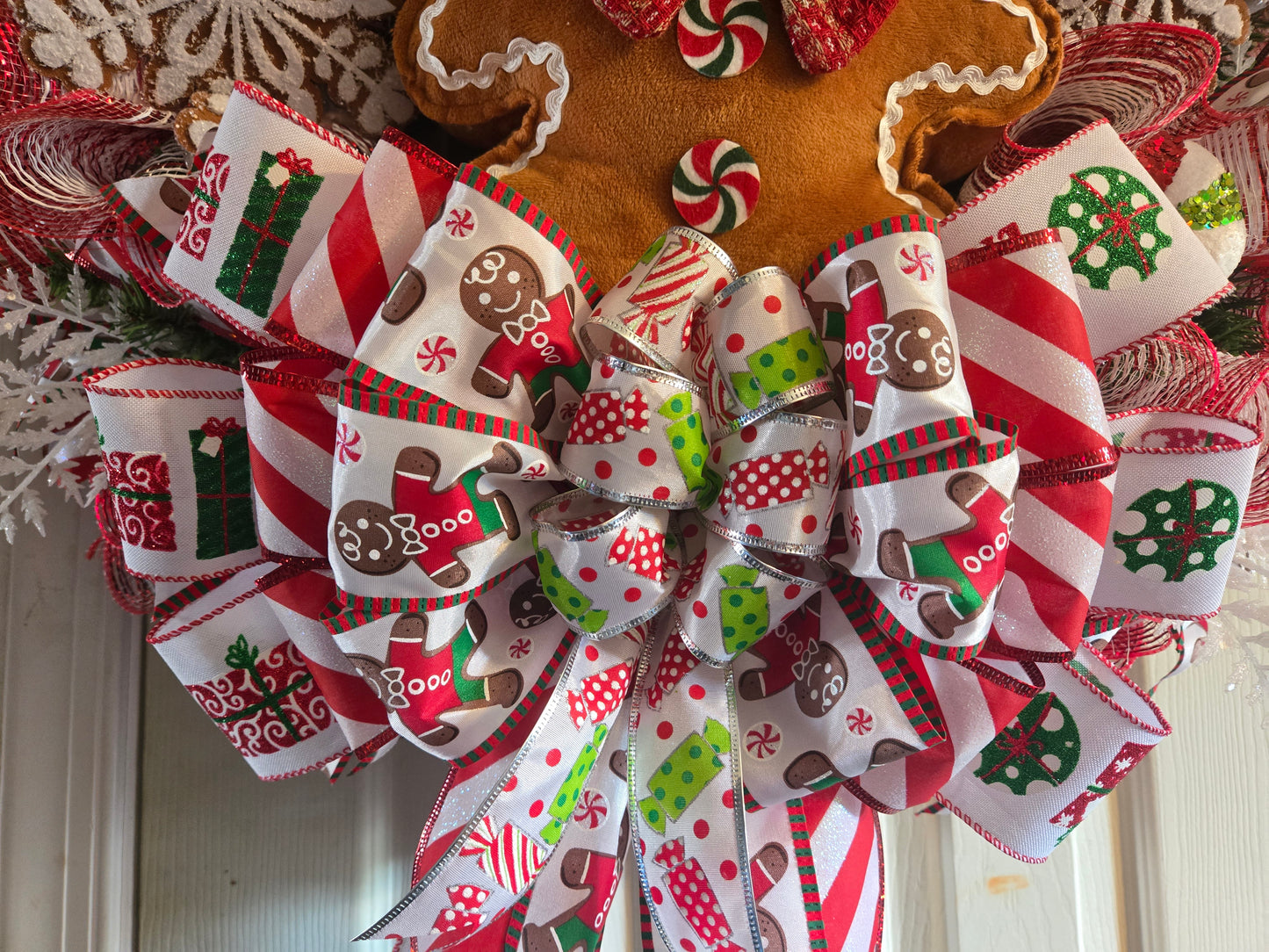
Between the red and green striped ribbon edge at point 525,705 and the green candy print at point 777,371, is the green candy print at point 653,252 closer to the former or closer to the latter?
the green candy print at point 777,371

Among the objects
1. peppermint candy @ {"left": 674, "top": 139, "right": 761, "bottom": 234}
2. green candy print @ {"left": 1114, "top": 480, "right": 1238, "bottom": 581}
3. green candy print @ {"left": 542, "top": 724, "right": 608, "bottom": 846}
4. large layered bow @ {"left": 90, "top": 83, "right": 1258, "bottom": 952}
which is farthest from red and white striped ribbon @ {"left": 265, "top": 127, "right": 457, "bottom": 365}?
green candy print @ {"left": 1114, "top": 480, "right": 1238, "bottom": 581}

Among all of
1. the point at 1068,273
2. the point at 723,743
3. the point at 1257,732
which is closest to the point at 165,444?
the point at 723,743

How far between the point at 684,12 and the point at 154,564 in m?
0.36

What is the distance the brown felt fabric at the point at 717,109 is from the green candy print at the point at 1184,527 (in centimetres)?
18

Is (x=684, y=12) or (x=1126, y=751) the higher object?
(x=684, y=12)

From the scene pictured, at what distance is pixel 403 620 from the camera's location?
0.38 m

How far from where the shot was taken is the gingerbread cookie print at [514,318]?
0.36 meters

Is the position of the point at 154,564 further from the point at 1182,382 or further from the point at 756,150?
the point at 1182,382

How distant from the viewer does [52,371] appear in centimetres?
48

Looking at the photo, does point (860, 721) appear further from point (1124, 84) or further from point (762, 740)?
point (1124, 84)

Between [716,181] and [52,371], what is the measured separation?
14.5 inches

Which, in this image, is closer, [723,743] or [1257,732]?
[723,743]

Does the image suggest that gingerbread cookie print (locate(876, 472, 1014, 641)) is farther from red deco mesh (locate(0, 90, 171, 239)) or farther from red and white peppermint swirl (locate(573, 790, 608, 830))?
red deco mesh (locate(0, 90, 171, 239))

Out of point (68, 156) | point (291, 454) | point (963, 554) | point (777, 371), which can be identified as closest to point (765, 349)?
point (777, 371)
